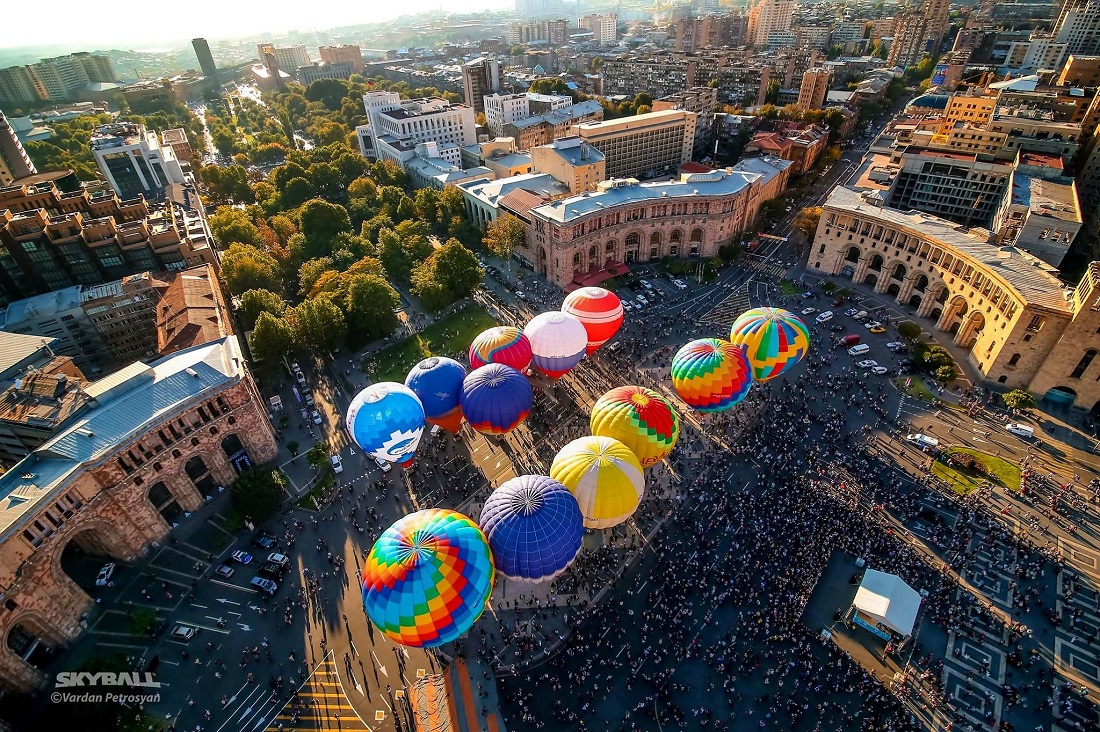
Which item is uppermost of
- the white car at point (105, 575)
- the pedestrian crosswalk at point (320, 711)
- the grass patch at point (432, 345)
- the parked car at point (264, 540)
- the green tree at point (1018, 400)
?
the green tree at point (1018, 400)

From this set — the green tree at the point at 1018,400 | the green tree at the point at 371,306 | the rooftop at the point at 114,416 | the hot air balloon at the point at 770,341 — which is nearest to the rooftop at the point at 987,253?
the green tree at the point at 1018,400

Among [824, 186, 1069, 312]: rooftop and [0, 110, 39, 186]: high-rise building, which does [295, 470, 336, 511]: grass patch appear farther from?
[0, 110, 39, 186]: high-rise building

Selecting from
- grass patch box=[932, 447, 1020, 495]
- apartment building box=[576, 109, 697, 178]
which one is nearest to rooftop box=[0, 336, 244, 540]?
grass patch box=[932, 447, 1020, 495]

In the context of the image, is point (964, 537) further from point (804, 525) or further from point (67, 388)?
point (67, 388)

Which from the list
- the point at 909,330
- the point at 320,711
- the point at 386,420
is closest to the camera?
the point at 320,711

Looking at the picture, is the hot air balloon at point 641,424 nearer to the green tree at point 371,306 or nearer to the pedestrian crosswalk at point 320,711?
the pedestrian crosswalk at point 320,711

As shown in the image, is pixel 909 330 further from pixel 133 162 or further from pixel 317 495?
pixel 133 162

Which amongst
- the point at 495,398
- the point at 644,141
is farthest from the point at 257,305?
the point at 644,141

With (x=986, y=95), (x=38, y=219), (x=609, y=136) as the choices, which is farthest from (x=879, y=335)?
(x=38, y=219)
